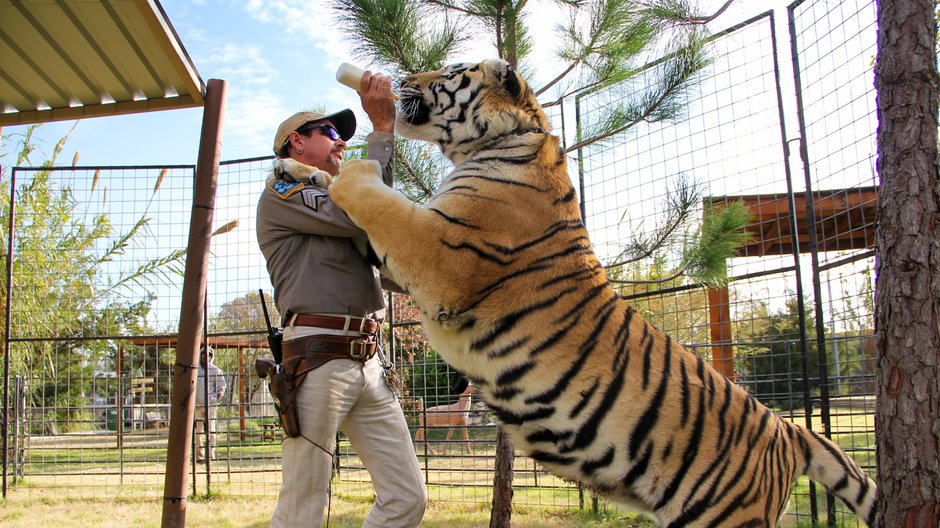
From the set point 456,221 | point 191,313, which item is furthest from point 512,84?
point 191,313

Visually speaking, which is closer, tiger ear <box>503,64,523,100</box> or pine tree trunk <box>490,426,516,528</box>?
tiger ear <box>503,64,523,100</box>

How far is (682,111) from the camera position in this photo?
5.98 m

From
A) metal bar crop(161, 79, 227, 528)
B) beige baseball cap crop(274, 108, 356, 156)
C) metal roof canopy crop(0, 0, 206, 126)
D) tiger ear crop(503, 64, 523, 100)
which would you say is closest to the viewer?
tiger ear crop(503, 64, 523, 100)

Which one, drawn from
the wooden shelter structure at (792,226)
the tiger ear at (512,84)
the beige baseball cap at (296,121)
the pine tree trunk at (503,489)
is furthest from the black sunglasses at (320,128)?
the wooden shelter structure at (792,226)

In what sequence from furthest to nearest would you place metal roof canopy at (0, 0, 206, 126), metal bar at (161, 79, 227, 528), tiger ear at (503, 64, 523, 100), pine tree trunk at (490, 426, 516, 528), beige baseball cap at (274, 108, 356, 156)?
pine tree trunk at (490, 426, 516, 528)
metal bar at (161, 79, 227, 528)
metal roof canopy at (0, 0, 206, 126)
beige baseball cap at (274, 108, 356, 156)
tiger ear at (503, 64, 523, 100)

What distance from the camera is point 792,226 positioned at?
5.81m

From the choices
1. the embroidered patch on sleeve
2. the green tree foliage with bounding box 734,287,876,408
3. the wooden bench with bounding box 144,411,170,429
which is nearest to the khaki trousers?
the embroidered patch on sleeve

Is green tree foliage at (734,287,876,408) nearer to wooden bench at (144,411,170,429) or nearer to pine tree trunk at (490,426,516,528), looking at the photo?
pine tree trunk at (490,426,516,528)

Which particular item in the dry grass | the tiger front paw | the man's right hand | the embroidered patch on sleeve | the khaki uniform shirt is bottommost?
the dry grass

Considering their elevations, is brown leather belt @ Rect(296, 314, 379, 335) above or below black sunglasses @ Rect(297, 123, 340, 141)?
below

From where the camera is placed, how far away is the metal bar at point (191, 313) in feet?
14.3

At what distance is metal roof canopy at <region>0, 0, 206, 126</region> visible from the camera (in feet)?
13.5

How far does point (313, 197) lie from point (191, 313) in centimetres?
173

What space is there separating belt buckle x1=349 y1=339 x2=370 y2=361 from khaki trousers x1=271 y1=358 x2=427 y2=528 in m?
0.05
